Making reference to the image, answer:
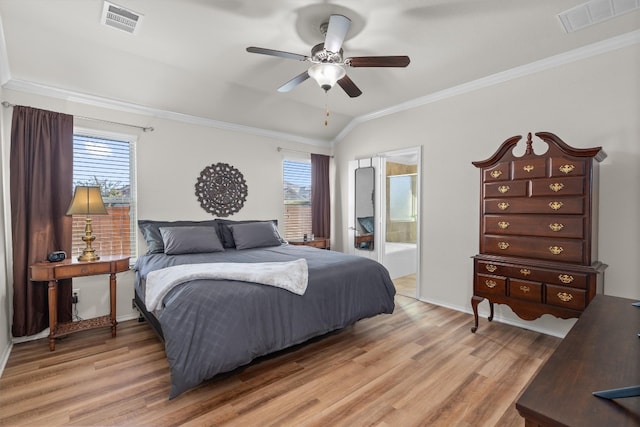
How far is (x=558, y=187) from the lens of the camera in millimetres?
2613

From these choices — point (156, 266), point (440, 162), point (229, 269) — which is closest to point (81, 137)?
point (156, 266)

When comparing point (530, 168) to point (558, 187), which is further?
point (530, 168)

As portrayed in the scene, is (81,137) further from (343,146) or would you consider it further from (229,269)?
(343,146)

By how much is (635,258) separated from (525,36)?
2.15 meters

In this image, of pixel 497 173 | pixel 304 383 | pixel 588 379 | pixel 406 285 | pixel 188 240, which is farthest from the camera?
pixel 406 285

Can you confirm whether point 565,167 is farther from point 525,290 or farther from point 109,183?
point 109,183

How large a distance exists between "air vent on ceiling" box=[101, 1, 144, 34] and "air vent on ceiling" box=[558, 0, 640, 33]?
3361 mm

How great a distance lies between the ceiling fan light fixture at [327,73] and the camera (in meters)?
2.46

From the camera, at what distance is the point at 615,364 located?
2.95ft

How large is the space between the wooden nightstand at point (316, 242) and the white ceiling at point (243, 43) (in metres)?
2.25

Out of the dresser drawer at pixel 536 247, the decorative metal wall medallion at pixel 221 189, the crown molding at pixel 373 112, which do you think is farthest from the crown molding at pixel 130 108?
the dresser drawer at pixel 536 247

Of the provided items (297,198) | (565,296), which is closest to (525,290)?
(565,296)

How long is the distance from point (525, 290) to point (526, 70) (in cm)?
225

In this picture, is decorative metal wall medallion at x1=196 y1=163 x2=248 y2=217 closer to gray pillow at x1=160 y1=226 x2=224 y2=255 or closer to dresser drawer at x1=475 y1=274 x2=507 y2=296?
gray pillow at x1=160 y1=226 x2=224 y2=255
